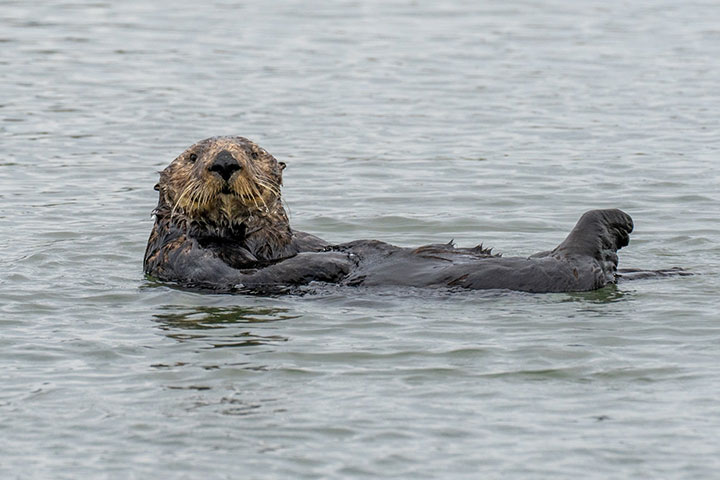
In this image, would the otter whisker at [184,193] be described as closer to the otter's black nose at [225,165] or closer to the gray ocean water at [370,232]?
the otter's black nose at [225,165]

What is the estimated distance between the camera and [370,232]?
872 cm

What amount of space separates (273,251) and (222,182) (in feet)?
1.72

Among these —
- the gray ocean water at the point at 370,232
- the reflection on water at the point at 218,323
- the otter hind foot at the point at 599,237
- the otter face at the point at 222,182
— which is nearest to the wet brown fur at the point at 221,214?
the otter face at the point at 222,182

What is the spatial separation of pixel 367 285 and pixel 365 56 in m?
9.34

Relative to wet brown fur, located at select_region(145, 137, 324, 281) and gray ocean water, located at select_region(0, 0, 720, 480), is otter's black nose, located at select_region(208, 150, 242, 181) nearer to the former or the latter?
wet brown fur, located at select_region(145, 137, 324, 281)

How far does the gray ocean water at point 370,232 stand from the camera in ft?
15.6

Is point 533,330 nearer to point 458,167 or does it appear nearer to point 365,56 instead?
point 458,167

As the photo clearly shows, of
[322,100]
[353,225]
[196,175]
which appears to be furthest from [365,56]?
[196,175]

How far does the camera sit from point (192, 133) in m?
11.9

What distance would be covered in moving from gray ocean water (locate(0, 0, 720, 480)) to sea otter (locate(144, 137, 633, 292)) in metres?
0.10

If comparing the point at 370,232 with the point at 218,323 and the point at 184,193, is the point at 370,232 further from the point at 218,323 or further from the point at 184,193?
the point at 218,323

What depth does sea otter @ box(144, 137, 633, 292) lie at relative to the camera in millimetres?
6297

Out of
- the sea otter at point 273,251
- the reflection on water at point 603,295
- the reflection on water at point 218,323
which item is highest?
the sea otter at point 273,251

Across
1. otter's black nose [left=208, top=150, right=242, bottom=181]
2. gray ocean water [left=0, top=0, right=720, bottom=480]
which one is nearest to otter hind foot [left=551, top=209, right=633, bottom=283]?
gray ocean water [left=0, top=0, right=720, bottom=480]
